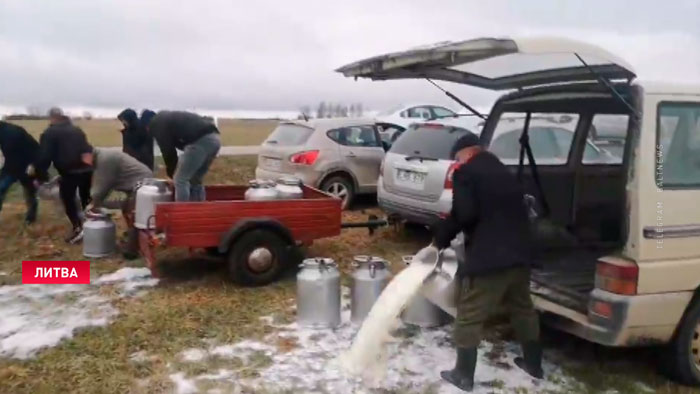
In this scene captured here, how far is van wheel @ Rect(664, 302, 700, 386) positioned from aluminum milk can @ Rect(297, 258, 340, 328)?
2.41 meters

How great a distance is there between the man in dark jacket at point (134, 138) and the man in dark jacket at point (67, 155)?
3.07 feet

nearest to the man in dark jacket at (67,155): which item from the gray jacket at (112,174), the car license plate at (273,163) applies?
the gray jacket at (112,174)

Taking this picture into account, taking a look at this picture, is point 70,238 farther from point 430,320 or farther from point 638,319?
point 638,319

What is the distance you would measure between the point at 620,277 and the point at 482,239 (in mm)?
→ 833

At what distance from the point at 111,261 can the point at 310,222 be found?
93.7 inches

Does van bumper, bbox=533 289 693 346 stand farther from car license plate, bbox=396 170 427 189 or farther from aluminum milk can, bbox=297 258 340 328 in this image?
car license plate, bbox=396 170 427 189

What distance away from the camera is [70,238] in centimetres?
791

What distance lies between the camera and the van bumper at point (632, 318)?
377 cm

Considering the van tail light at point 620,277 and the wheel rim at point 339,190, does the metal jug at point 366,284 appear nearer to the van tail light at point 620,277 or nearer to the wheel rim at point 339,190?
the van tail light at point 620,277

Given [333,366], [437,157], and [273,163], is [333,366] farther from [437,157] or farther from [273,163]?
[273,163]

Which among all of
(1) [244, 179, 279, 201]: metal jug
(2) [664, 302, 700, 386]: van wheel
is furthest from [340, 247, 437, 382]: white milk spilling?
(1) [244, 179, 279, 201]: metal jug

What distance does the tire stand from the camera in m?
10.1

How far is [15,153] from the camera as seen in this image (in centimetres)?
854

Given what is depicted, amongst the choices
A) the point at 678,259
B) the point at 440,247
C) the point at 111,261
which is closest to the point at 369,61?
the point at 440,247
